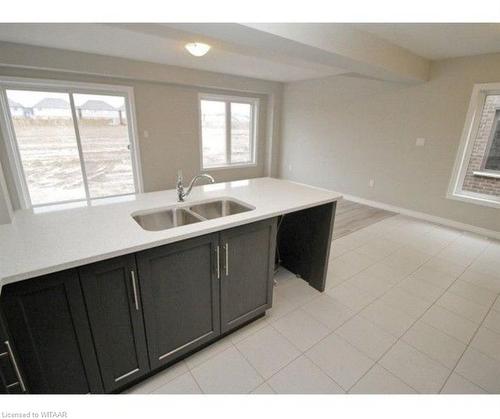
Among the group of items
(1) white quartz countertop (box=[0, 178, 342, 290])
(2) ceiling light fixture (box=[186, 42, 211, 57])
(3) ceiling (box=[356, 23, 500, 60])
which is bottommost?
(1) white quartz countertop (box=[0, 178, 342, 290])

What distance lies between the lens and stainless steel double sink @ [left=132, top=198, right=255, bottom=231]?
1.65m

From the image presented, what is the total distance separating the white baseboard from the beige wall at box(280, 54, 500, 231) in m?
0.07

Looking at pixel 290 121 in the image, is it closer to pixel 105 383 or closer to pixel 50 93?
pixel 50 93

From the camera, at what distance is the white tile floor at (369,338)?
1429 millimetres

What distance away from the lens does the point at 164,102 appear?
446 cm

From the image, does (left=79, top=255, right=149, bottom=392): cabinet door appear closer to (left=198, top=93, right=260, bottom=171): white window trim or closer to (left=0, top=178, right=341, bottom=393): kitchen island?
(left=0, top=178, right=341, bottom=393): kitchen island

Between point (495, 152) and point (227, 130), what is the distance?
4.60 meters

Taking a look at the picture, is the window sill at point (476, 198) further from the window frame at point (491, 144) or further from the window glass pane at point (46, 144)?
the window glass pane at point (46, 144)

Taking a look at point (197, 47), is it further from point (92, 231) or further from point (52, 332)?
point (52, 332)

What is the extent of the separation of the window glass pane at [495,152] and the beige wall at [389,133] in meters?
0.53

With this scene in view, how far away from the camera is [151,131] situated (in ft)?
14.5

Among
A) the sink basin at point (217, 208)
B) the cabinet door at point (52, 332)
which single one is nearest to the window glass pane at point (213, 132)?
the sink basin at point (217, 208)

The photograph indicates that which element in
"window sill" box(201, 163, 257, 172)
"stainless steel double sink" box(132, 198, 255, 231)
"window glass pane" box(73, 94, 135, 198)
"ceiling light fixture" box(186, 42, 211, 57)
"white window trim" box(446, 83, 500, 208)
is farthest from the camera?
"window sill" box(201, 163, 257, 172)

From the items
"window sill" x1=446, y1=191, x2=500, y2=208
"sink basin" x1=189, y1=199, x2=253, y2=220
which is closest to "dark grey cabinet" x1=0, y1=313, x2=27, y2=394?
"sink basin" x1=189, y1=199, x2=253, y2=220
